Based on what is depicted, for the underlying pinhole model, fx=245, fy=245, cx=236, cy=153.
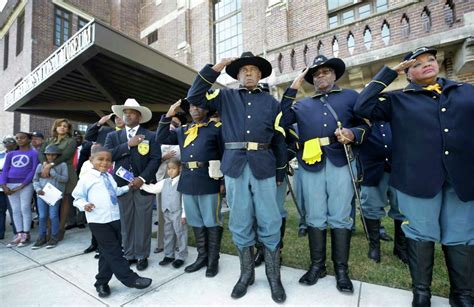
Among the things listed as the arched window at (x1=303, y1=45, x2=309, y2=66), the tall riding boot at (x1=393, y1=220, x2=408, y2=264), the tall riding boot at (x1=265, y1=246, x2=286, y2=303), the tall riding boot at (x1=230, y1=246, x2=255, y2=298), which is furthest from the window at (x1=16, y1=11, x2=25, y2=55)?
the tall riding boot at (x1=393, y1=220, x2=408, y2=264)

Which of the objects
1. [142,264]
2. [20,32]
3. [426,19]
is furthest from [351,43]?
[20,32]

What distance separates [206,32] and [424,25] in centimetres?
993

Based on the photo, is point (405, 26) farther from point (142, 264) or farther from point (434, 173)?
point (142, 264)

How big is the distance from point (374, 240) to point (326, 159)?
1.42 meters

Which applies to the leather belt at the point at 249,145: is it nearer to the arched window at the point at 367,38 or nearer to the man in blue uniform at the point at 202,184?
the man in blue uniform at the point at 202,184

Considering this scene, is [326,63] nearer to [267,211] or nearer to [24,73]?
[267,211]

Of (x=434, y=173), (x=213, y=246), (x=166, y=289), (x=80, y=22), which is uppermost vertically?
(x=80, y=22)

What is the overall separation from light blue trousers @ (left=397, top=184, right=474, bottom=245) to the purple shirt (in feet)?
17.6

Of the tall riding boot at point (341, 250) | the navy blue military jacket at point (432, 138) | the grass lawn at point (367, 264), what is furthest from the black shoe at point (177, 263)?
the navy blue military jacket at point (432, 138)

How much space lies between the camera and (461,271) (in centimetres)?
188

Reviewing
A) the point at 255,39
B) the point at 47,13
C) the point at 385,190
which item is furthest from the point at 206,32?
the point at 385,190

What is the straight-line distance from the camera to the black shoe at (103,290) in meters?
2.32

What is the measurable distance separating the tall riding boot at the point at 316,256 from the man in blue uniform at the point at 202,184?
100cm

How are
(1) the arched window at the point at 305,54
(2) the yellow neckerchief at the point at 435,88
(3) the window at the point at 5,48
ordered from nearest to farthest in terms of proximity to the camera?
1. (2) the yellow neckerchief at the point at 435,88
2. (1) the arched window at the point at 305,54
3. (3) the window at the point at 5,48
